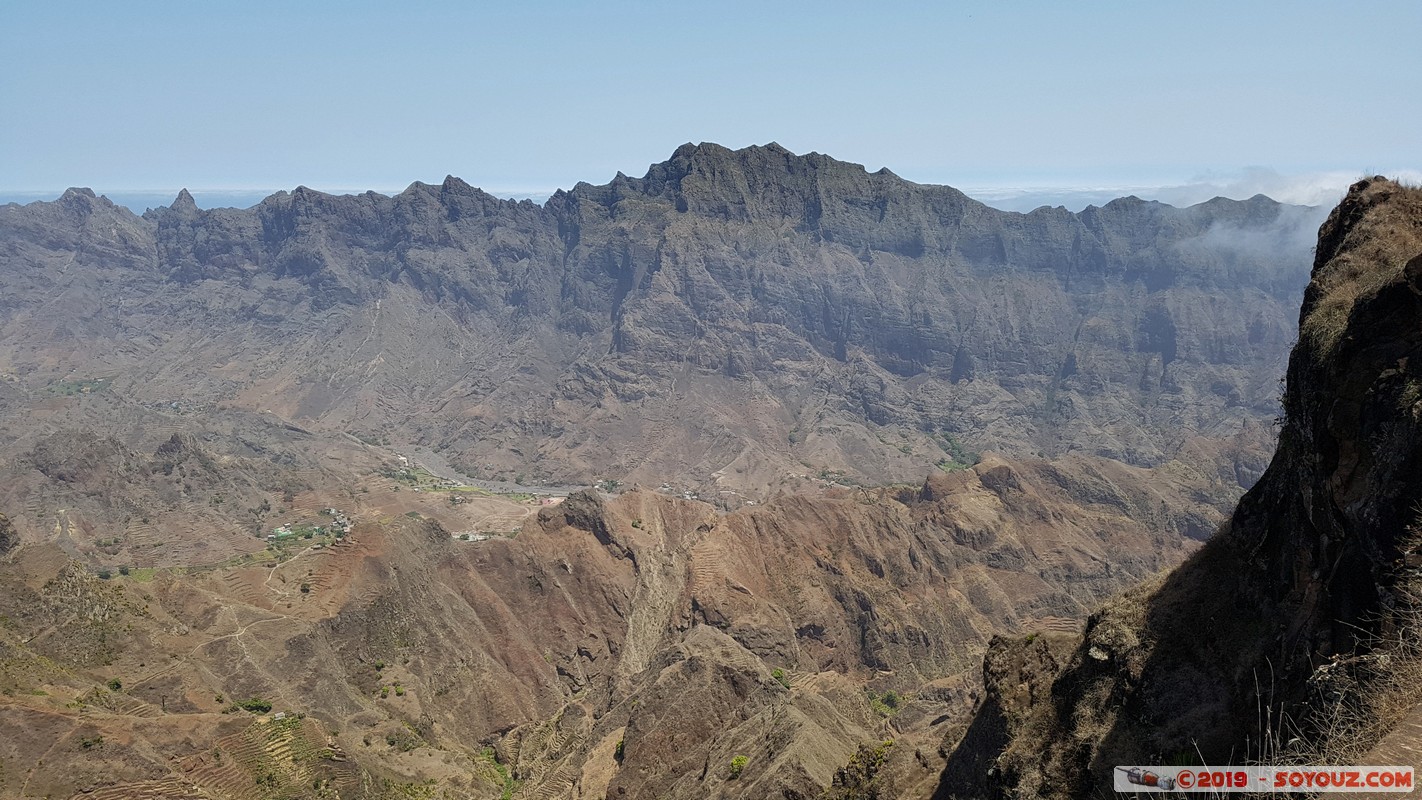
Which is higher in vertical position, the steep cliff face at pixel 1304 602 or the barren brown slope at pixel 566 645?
the steep cliff face at pixel 1304 602

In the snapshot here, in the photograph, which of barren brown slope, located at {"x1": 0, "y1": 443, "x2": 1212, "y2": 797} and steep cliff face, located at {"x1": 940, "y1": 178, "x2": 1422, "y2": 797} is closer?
steep cliff face, located at {"x1": 940, "y1": 178, "x2": 1422, "y2": 797}

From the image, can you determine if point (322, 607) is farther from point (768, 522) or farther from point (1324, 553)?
point (1324, 553)

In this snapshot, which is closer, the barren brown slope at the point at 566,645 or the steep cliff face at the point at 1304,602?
the steep cliff face at the point at 1304,602

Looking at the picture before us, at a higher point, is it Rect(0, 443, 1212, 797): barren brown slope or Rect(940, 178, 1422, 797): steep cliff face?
Rect(940, 178, 1422, 797): steep cliff face
